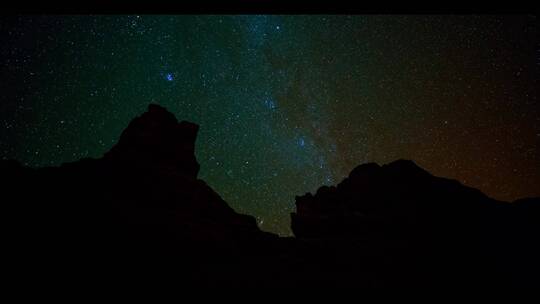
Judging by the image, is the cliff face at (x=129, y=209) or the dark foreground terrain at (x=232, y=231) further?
the cliff face at (x=129, y=209)

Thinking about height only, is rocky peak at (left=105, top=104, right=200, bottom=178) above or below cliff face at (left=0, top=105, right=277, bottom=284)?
above

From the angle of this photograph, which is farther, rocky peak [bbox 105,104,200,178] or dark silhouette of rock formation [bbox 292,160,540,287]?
rocky peak [bbox 105,104,200,178]

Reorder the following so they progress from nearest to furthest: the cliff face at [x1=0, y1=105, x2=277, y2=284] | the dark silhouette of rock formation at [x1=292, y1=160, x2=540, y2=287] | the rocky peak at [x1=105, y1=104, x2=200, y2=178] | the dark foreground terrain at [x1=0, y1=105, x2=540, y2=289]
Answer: the dark foreground terrain at [x1=0, y1=105, x2=540, y2=289] < the cliff face at [x1=0, y1=105, x2=277, y2=284] < the dark silhouette of rock formation at [x1=292, y1=160, x2=540, y2=287] < the rocky peak at [x1=105, y1=104, x2=200, y2=178]

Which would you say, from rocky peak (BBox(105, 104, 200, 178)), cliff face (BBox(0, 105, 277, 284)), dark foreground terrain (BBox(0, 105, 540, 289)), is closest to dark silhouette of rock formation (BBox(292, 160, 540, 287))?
dark foreground terrain (BBox(0, 105, 540, 289))

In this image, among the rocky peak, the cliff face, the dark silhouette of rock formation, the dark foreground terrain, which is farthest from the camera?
the rocky peak

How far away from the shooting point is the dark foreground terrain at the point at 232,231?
48.0ft

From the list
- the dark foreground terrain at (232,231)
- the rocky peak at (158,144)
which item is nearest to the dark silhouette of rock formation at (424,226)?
the dark foreground terrain at (232,231)

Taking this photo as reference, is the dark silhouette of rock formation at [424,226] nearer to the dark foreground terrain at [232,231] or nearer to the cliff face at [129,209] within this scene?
the dark foreground terrain at [232,231]

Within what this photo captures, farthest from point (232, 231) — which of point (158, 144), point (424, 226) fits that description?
point (424, 226)

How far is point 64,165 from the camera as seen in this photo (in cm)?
2350

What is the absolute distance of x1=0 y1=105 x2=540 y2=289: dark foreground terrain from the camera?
48.0ft

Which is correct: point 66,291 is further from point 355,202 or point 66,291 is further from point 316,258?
point 355,202

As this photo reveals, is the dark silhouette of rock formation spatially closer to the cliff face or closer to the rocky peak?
the cliff face

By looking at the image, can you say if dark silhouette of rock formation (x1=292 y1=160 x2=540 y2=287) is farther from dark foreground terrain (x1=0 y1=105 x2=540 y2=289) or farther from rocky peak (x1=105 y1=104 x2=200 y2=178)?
rocky peak (x1=105 y1=104 x2=200 y2=178)
